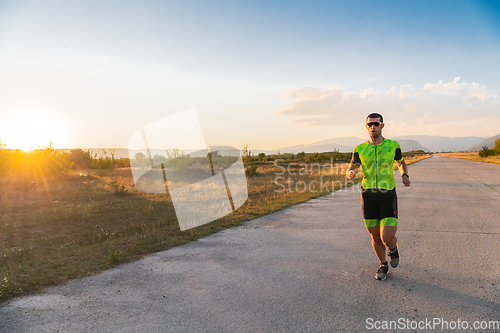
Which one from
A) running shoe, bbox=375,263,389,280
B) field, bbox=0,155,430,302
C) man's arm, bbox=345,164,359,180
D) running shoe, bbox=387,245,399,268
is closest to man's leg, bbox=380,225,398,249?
running shoe, bbox=387,245,399,268

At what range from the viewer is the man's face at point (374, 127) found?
3.67 m

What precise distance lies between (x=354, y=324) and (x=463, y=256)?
3042mm

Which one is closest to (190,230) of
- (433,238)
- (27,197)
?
(433,238)

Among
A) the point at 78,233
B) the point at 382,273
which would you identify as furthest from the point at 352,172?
the point at 78,233

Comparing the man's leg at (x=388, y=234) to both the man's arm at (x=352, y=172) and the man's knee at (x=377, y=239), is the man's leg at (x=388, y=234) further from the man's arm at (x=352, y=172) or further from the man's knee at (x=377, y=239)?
the man's arm at (x=352, y=172)

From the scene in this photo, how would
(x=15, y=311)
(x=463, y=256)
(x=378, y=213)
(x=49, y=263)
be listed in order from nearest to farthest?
(x=15, y=311) → (x=378, y=213) → (x=463, y=256) → (x=49, y=263)

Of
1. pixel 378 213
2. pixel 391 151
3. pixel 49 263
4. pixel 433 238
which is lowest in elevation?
pixel 433 238

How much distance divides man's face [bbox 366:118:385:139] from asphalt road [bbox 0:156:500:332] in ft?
6.40

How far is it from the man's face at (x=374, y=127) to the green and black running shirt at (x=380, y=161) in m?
0.14

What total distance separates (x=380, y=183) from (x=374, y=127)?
729mm

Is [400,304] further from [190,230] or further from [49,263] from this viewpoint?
[49,263]

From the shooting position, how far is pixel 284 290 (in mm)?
3617

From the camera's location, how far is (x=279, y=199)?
12484 mm

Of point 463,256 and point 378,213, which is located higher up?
point 378,213
